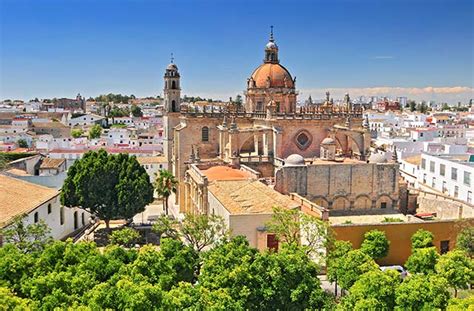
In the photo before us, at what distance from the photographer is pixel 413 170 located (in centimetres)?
5266

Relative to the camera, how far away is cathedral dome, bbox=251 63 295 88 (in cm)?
4625

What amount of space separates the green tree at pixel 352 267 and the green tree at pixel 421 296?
3046 mm

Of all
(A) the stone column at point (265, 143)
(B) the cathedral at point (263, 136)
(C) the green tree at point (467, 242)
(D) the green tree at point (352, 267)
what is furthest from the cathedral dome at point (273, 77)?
(D) the green tree at point (352, 267)

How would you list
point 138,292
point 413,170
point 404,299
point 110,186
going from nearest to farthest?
point 138,292
point 404,299
point 110,186
point 413,170

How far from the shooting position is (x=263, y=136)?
41.8 m

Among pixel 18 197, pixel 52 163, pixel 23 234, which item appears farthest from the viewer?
pixel 52 163

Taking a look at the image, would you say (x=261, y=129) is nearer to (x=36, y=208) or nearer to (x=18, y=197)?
(x=36, y=208)

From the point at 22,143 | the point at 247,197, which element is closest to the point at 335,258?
the point at 247,197

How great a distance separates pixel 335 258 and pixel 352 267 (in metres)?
2.30

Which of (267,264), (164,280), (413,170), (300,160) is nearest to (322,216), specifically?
(300,160)

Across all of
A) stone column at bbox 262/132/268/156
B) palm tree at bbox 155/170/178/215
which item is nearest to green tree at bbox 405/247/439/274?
stone column at bbox 262/132/268/156

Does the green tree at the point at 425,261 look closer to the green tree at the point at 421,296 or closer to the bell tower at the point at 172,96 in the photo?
the green tree at the point at 421,296

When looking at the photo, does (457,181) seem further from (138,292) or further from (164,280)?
(138,292)

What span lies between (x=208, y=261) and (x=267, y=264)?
226 centimetres
